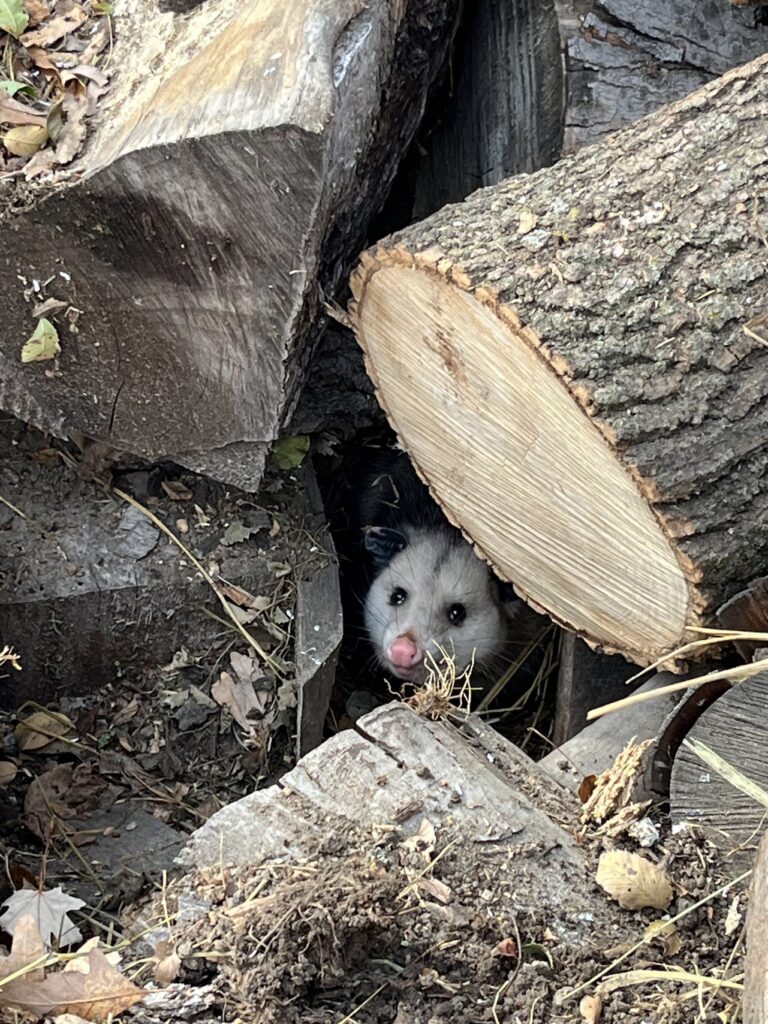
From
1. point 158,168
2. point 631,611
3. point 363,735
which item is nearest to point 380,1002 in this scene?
point 363,735

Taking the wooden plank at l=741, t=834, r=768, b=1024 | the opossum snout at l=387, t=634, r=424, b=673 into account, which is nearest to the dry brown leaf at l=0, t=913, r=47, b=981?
the wooden plank at l=741, t=834, r=768, b=1024

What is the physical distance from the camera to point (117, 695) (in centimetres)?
343

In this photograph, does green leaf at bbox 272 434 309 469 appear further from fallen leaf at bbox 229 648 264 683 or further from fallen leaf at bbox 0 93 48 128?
fallen leaf at bbox 0 93 48 128

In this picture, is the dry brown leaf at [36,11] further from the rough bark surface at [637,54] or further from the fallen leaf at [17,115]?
the rough bark surface at [637,54]

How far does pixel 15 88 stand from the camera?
2900mm

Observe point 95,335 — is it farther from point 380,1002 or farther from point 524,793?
point 380,1002

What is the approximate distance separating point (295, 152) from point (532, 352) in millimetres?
651

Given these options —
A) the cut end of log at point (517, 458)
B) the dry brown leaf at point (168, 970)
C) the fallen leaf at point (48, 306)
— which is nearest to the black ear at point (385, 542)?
the cut end of log at point (517, 458)

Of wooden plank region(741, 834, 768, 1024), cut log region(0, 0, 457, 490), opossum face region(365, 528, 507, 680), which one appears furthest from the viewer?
opossum face region(365, 528, 507, 680)

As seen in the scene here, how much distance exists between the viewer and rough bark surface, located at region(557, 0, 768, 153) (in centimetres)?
312

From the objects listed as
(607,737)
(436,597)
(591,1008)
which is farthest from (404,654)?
(591,1008)

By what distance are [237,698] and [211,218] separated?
4.99 ft

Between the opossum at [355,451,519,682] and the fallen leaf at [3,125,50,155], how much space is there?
Result: 189cm

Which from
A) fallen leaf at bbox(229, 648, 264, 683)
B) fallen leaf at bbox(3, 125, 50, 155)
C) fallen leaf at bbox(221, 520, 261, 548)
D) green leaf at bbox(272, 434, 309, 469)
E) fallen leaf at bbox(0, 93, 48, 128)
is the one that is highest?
fallen leaf at bbox(0, 93, 48, 128)
